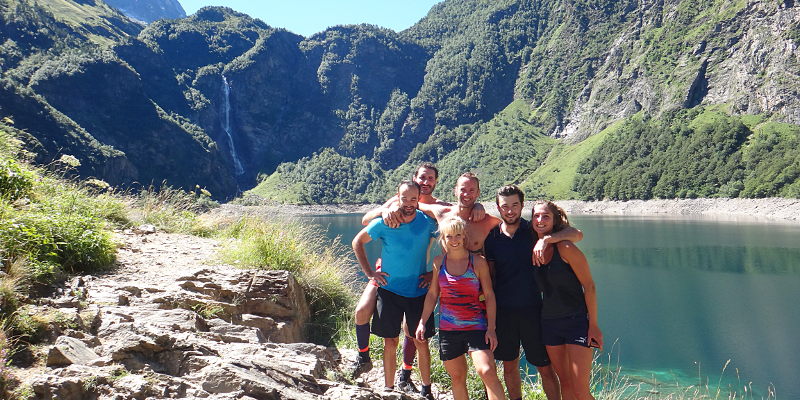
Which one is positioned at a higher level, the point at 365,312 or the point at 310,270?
the point at 365,312

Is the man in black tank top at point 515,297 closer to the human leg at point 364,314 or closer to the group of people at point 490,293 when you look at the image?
the group of people at point 490,293

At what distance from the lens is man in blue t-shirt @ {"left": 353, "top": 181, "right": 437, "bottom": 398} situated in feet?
13.7

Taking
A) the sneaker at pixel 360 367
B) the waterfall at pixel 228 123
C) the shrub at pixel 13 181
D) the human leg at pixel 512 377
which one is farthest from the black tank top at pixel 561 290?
the waterfall at pixel 228 123

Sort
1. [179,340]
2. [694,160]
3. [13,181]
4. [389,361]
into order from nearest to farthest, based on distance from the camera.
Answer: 1. [179,340]
2. [389,361]
3. [13,181]
4. [694,160]

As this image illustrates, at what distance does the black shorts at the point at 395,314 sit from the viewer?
4.18 m

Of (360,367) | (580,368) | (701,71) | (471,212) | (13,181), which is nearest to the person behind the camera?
(580,368)

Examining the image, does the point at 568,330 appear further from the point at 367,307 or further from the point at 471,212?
the point at 367,307

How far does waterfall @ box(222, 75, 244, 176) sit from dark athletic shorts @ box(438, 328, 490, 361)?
180m

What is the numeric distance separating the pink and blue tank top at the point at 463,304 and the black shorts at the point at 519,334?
23cm

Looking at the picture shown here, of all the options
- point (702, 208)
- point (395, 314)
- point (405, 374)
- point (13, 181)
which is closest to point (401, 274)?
point (395, 314)

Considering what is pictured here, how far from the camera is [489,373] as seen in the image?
3525mm

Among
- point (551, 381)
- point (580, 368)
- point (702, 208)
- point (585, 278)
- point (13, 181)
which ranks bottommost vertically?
point (702, 208)

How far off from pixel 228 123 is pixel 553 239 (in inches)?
7842

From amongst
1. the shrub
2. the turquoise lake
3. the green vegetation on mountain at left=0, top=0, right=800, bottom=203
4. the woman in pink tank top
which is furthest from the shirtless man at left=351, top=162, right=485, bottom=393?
the green vegetation on mountain at left=0, top=0, right=800, bottom=203
